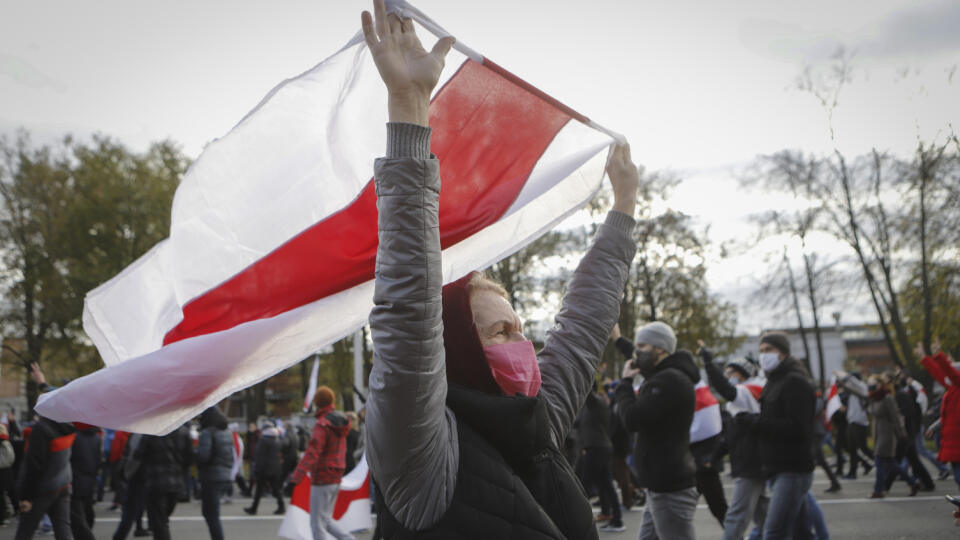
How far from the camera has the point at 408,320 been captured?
169 centimetres

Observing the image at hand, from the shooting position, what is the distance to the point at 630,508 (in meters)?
12.8

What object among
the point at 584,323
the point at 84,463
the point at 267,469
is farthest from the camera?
the point at 267,469

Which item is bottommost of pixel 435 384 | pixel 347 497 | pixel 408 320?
pixel 347 497

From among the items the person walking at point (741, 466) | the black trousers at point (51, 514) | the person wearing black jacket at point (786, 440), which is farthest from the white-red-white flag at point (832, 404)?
the black trousers at point (51, 514)

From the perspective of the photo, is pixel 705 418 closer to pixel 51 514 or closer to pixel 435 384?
pixel 51 514

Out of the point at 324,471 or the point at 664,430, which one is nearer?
the point at 664,430

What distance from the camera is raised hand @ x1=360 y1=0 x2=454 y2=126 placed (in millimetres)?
1781

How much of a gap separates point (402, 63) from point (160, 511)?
25.6ft

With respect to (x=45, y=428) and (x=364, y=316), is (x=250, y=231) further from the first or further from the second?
(x=45, y=428)

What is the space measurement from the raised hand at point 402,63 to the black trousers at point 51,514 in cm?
789

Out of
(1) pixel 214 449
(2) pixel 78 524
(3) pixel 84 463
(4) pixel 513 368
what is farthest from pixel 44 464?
(4) pixel 513 368

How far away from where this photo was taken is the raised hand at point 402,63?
178 cm

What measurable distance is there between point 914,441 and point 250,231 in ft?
43.9

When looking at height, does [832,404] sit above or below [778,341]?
below
